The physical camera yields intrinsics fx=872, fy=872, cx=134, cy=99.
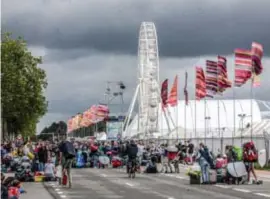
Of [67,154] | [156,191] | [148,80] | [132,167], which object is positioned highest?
[148,80]

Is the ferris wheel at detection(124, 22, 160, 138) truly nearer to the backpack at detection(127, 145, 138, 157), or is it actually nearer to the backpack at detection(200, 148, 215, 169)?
the backpack at detection(127, 145, 138, 157)

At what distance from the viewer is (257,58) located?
48.8 meters

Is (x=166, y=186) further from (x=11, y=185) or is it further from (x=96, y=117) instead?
(x=96, y=117)

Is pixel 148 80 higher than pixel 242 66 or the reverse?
higher

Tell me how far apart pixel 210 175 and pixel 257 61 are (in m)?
17.1

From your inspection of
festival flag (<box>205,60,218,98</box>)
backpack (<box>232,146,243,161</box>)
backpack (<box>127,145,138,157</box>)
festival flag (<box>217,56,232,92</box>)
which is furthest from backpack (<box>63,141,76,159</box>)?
festival flag (<box>205,60,218,98</box>)

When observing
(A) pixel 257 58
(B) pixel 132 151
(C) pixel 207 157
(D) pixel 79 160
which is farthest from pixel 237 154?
(D) pixel 79 160

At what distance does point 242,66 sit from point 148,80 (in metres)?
65.3

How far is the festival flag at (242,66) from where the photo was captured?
163 ft

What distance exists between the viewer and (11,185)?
18734 mm

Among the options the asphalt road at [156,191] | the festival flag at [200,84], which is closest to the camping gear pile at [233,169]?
the asphalt road at [156,191]

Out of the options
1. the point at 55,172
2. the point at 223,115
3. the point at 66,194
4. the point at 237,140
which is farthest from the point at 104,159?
the point at 223,115

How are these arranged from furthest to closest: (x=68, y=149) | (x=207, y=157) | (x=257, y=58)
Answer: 1. (x=257, y=58)
2. (x=207, y=157)
3. (x=68, y=149)

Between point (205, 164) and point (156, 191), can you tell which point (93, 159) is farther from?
point (156, 191)
